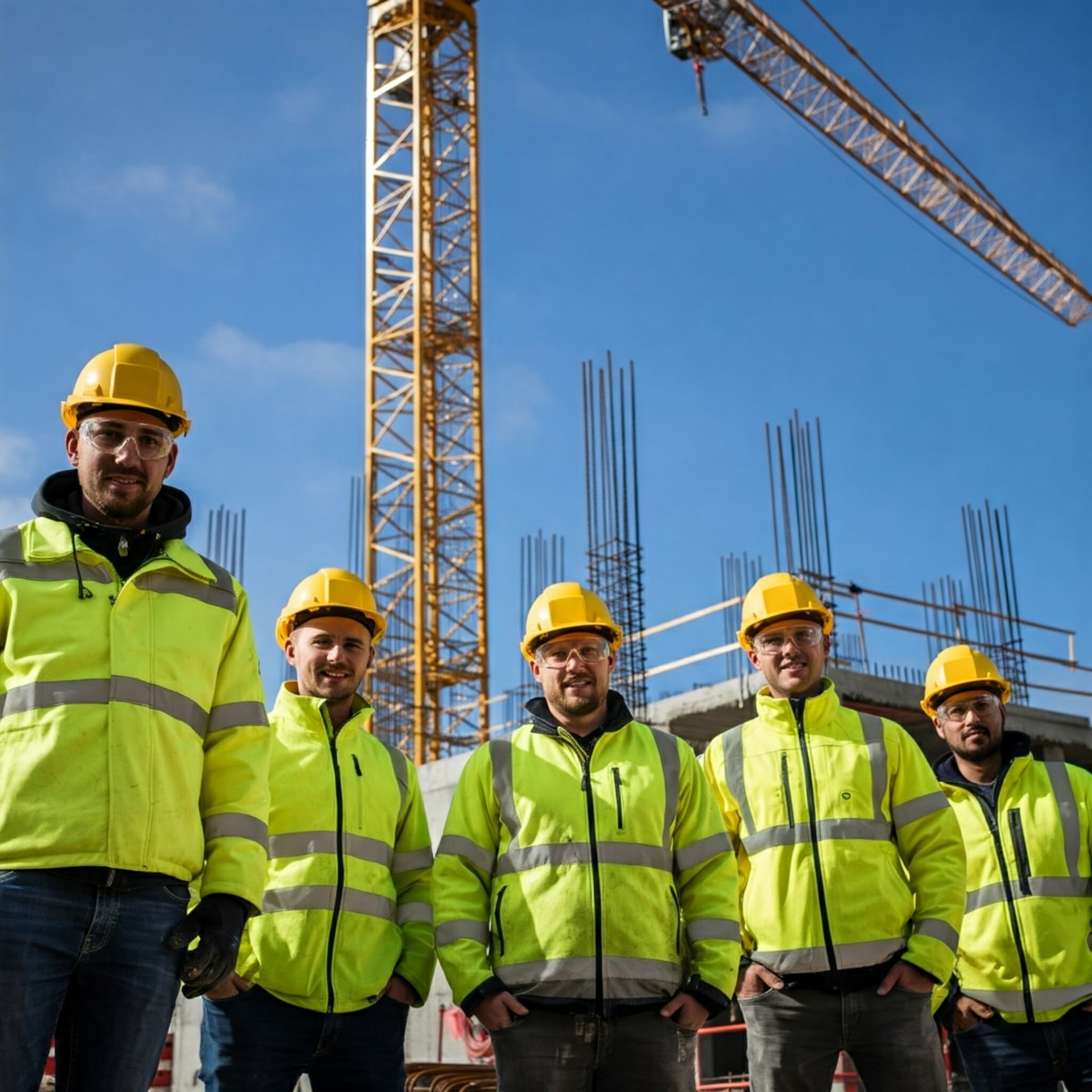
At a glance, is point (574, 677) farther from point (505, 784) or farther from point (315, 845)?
point (315, 845)

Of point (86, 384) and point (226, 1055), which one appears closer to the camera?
point (86, 384)

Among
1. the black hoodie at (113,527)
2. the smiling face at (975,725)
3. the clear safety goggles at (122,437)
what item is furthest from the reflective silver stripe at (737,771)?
the clear safety goggles at (122,437)

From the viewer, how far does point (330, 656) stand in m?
4.29

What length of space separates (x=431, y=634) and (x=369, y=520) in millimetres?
2972

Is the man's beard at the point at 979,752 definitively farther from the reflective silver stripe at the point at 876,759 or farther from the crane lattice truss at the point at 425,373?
the crane lattice truss at the point at 425,373

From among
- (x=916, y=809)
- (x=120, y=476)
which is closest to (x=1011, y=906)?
(x=916, y=809)

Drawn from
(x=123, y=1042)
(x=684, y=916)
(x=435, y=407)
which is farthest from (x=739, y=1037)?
(x=435, y=407)

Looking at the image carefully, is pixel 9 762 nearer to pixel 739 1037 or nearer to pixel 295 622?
pixel 295 622

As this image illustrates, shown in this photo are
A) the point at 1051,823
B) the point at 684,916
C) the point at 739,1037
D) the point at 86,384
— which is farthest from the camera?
the point at 739,1037

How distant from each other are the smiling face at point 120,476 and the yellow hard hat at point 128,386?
0.12ft

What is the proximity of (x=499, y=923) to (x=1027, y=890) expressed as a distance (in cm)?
205

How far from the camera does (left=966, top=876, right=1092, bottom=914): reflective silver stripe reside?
4.75m

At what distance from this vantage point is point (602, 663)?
4.13 metres

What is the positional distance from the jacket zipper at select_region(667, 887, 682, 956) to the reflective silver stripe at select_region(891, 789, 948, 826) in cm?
76
